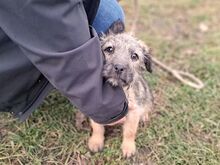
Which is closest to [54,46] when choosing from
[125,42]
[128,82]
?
[128,82]

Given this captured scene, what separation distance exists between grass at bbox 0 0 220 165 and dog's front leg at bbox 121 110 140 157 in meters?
0.07

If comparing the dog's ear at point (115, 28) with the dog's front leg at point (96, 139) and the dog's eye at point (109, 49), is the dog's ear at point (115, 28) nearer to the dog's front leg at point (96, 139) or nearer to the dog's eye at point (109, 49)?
the dog's eye at point (109, 49)

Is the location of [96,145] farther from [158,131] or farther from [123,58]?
[123,58]

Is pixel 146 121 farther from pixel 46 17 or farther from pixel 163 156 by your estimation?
pixel 46 17

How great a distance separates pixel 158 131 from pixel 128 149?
0.46m

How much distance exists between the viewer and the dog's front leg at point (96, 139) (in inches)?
136

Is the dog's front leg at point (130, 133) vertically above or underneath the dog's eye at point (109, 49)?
underneath

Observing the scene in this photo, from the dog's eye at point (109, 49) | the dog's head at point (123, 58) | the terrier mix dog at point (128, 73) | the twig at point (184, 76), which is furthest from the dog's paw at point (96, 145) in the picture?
the twig at point (184, 76)

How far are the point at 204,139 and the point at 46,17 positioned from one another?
7.11ft

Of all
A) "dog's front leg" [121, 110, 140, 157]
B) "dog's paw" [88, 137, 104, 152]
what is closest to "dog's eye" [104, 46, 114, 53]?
"dog's front leg" [121, 110, 140, 157]

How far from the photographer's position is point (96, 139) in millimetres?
3488

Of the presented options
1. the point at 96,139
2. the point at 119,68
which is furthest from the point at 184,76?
the point at 119,68

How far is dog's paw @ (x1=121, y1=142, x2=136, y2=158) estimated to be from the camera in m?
3.44

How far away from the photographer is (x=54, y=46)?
2.40 m
